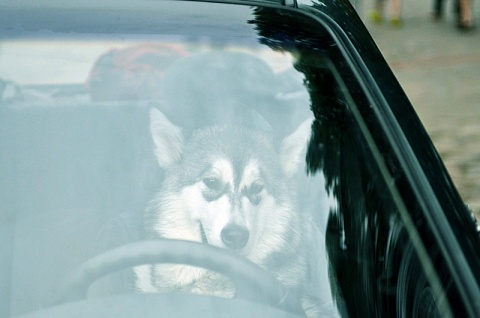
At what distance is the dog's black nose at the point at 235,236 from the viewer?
1803 mm

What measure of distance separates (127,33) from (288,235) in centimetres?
63

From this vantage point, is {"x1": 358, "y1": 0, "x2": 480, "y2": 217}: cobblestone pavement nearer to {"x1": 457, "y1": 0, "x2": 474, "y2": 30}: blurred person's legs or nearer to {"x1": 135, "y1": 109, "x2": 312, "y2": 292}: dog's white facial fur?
{"x1": 457, "y1": 0, "x2": 474, "y2": 30}: blurred person's legs

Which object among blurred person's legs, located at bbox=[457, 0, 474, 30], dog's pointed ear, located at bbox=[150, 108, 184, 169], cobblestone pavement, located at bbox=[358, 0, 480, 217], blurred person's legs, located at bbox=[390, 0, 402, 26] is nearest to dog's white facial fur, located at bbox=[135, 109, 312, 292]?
dog's pointed ear, located at bbox=[150, 108, 184, 169]

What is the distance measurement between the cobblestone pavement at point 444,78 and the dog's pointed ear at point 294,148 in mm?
3522

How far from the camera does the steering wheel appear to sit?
1710mm

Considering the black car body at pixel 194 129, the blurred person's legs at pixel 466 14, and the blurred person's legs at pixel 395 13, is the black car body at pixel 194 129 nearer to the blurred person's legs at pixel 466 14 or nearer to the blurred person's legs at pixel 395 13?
the blurred person's legs at pixel 466 14

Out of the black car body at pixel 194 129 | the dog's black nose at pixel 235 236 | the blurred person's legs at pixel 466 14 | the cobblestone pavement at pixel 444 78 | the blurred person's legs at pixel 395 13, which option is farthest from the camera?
the blurred person's legs at pixel 395 13

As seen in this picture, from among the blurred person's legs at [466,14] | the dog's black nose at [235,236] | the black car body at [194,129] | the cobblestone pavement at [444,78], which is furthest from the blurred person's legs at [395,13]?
the dog's black nose at [235,236]

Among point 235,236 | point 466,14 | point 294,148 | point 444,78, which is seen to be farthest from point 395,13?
point 235,236

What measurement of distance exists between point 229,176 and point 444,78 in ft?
23.3

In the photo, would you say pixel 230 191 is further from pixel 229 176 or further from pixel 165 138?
pixel 165 138

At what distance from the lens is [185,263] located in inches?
69.4

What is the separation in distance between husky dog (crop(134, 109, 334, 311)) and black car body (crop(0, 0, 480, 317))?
1.3 inches

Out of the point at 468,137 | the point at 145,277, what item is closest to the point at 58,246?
the point at 145,277
